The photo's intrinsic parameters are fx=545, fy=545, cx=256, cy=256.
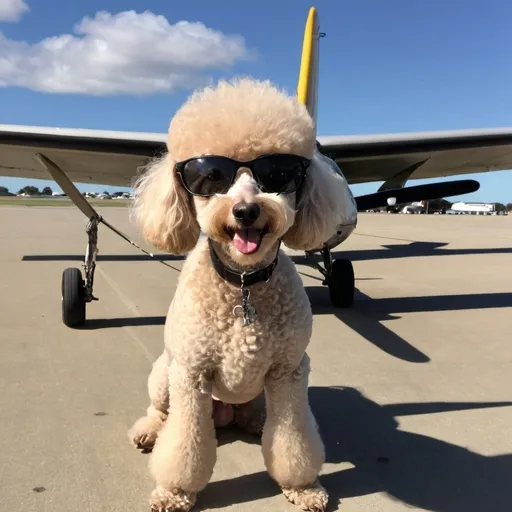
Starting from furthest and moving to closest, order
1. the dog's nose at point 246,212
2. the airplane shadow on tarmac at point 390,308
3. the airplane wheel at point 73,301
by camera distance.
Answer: the airplane wheel at point 73,301 < the airplane shadow on tarmac at point 390,308 < the dog's nose at point 246,212

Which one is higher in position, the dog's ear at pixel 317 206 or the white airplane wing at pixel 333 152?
the white airplane wing at pixel 333 152

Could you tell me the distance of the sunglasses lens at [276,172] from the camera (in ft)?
6.46

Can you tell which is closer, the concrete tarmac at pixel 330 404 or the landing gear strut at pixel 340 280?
the concrete tarmac at pixel 330 404

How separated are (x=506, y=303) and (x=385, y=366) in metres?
3.11

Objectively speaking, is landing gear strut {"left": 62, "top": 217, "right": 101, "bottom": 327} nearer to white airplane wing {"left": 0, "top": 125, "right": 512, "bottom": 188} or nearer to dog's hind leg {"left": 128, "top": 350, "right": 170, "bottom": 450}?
white airplane wing {"left": 0, "top": 125, "right": 512, "bottom": 188}

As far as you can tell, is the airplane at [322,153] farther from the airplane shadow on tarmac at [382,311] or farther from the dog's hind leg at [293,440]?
the dog's hind leg at [293,440]

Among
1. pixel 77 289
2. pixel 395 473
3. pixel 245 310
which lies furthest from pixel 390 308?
pixel 245 310

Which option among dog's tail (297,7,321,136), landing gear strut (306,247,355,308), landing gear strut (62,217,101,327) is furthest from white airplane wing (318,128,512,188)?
landing gear strut (62,217,101,327)

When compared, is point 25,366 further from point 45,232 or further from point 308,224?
point 45,232

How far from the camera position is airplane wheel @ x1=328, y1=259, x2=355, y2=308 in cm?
607

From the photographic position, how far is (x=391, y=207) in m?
7.27

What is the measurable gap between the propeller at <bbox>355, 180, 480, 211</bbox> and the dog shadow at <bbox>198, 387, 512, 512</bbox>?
4.29 meters

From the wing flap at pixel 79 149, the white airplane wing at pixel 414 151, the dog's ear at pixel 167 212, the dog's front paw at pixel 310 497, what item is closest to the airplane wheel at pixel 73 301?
the wing flap at pixel 79 149

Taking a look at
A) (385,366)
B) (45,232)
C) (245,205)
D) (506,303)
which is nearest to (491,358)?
(385,366)
